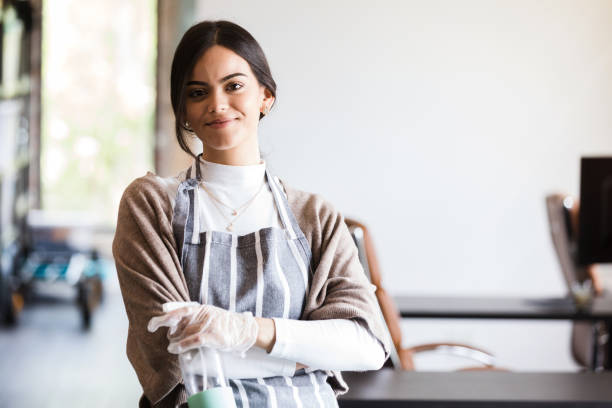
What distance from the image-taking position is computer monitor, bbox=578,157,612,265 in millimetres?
2514

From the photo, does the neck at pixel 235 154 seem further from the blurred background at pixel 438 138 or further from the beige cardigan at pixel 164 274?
the blurred background at pixel 438 138

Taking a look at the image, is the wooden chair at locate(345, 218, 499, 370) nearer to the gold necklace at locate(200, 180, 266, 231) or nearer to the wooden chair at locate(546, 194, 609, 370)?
the gold necklace at locate(200, 180, 266, 231)

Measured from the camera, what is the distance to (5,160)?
5.47 meters

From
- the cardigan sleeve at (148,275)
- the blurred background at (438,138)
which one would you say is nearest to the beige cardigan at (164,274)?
the cardigan sleeve at (148,275)

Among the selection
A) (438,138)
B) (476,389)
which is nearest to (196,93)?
(476,389)

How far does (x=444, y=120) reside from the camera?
12.5 feet

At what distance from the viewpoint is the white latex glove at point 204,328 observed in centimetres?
116

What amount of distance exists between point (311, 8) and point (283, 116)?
0.53 m

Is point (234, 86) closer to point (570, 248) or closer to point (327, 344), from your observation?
point (327, 344)

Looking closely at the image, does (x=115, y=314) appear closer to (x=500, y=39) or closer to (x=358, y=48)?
(x=358, y=48)

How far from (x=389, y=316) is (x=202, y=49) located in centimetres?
116

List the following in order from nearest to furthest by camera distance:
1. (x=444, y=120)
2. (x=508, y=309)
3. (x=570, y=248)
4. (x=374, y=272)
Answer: (x=374, y=272), (x=508, y=309), (x=570, y=248), (x=444, y=120)

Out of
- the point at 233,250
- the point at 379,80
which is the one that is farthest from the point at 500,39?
the point at 233,250

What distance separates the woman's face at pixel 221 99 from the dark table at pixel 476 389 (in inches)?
24.2
